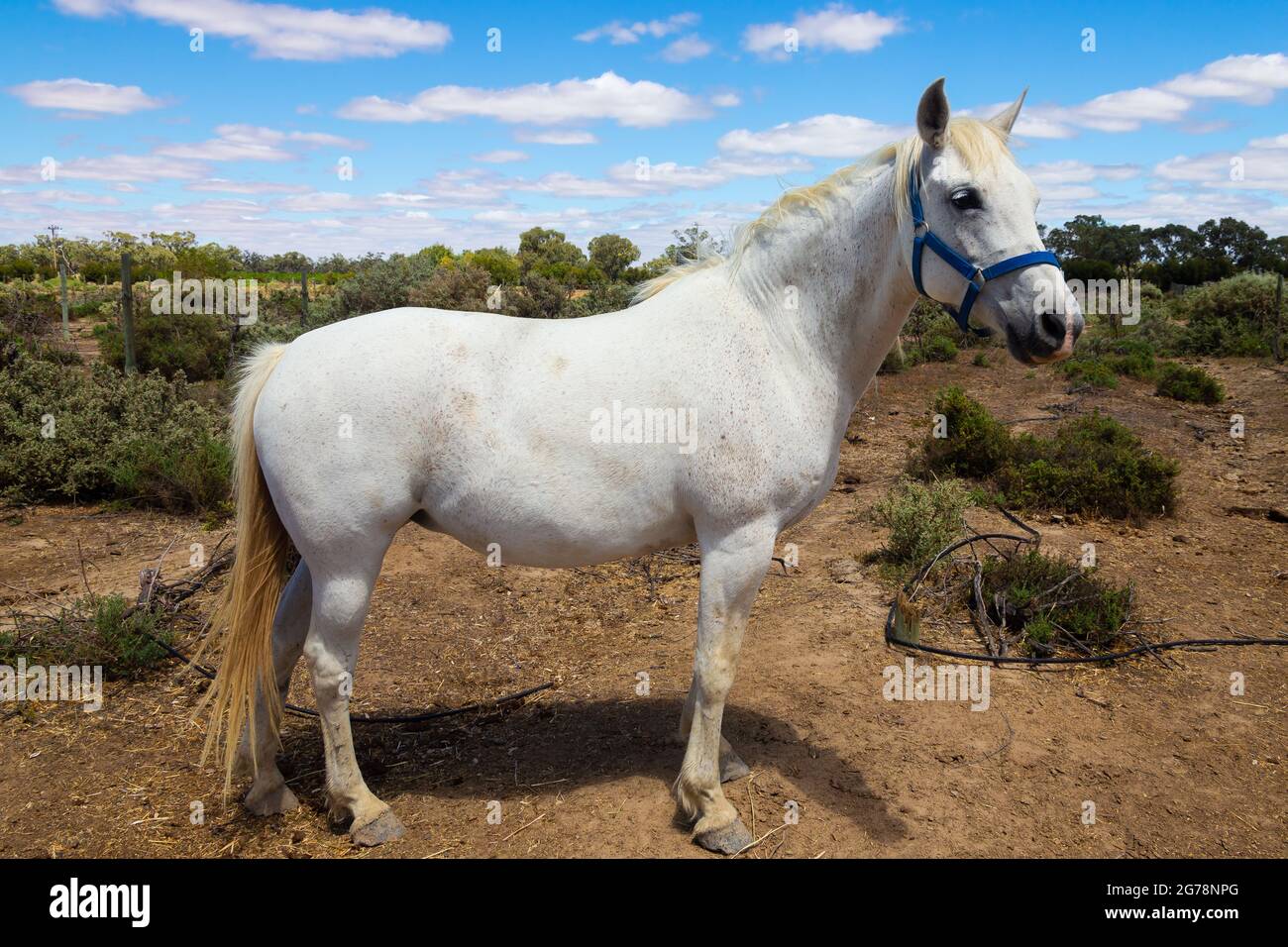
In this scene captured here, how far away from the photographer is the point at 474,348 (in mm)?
2973

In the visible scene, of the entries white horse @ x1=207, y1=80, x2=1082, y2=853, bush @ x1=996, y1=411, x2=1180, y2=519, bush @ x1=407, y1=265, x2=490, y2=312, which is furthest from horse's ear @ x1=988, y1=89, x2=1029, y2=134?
bush @ x1=407, y1=265, x2=490, y2=312

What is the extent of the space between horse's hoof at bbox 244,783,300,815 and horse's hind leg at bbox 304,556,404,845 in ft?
0.94

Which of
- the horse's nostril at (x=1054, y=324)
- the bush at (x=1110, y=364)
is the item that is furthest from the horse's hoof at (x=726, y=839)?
the bush at (x=1110, y=364)

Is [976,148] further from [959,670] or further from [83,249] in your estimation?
[83,249]

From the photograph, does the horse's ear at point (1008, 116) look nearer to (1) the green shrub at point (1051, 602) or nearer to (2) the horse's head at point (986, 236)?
(2) the horse's head at point (986, 236)

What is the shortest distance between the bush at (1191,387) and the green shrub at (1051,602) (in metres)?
8.79

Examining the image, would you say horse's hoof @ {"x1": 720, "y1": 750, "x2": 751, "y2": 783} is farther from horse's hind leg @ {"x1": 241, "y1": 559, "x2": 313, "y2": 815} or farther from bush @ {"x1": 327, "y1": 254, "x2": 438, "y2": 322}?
bush @ {"x1": 327, "y1": 254, "x2": 438, "y2": 322}

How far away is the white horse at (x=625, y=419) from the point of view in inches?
112

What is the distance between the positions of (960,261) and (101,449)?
8518 millimetres

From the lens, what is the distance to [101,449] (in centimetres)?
792

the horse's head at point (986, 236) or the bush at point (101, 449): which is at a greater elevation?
the horse's head at point (986, 236)

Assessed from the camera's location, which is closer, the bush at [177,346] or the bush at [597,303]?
the bush at [177,346]

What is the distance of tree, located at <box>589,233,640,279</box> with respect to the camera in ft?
86.9

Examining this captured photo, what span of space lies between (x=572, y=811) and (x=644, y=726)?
0.83m
